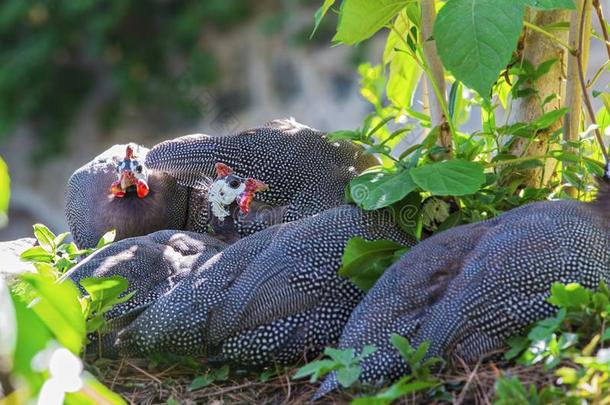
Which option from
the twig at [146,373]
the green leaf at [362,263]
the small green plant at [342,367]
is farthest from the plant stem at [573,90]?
the twig at [146,373]

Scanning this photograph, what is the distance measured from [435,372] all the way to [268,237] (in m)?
0.50

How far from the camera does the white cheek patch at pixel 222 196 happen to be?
81.7 inches

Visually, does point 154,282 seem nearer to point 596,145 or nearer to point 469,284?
point 469,284

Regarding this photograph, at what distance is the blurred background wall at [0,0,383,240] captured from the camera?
22.7 ft

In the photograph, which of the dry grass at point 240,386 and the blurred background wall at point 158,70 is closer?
the dry grass at point 240,386

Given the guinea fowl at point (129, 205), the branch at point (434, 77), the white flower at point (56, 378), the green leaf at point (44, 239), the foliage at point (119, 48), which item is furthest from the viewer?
the foliage at point (119, 48)

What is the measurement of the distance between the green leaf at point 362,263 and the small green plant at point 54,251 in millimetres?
556

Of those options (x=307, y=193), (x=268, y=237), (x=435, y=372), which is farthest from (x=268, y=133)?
(x=435, y=372)

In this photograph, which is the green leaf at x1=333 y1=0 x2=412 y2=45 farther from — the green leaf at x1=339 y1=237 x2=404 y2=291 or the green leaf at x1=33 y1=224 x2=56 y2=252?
the green leaf at x1=33 y1=224 x2=56 y2=252

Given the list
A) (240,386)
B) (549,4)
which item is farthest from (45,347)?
(549,4)

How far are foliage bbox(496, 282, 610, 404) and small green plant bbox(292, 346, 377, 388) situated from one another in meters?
0.20

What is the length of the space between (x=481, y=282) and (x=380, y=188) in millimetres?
379

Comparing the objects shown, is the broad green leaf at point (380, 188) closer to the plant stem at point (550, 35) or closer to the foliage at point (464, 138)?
the foliage at point (464, 138)

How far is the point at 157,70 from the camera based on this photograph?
23.9ft
